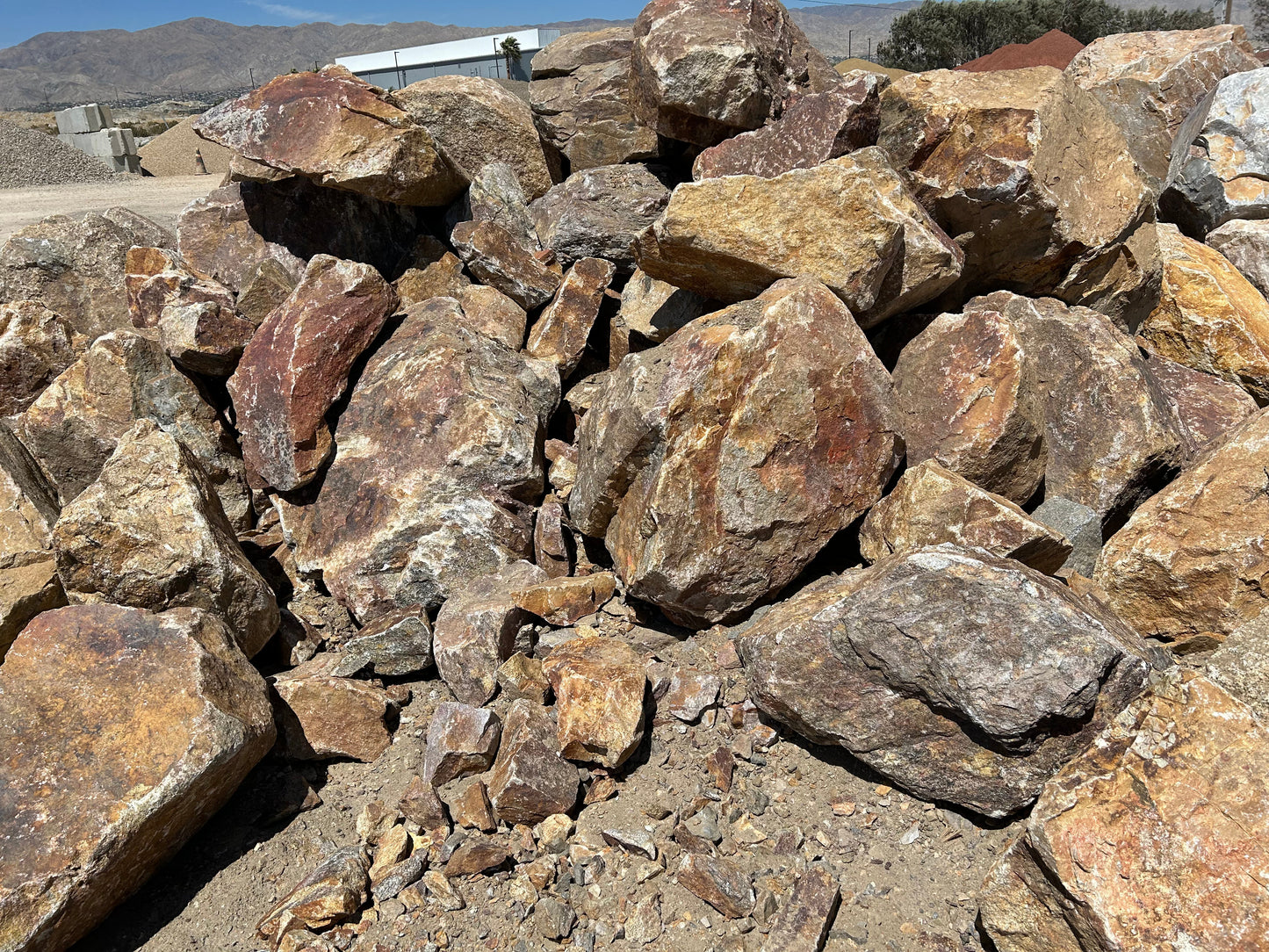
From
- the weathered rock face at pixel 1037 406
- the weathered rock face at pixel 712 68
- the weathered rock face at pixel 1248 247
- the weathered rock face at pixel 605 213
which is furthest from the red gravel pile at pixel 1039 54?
the weathered rock face at pixel 1037 406

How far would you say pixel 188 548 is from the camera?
2826mm

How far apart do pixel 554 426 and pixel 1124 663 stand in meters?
2.53

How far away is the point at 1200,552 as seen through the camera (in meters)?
2.67

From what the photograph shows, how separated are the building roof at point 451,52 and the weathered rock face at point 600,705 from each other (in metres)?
33.3

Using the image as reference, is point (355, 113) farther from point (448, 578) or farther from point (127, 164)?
point (127, 164)

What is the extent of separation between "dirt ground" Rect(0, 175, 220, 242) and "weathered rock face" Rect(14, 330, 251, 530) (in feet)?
17.8

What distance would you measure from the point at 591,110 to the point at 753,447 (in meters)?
2.64

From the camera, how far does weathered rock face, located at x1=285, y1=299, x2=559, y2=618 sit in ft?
10.7

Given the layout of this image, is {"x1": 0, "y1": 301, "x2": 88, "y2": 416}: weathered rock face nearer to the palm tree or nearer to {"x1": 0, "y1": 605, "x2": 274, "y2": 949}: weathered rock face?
{"x1": 0, "y1": 605, "x2": 274, "y2": 949}: weathered rock face

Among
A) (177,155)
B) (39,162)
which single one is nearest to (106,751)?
(39,162)

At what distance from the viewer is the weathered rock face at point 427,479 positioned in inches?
129

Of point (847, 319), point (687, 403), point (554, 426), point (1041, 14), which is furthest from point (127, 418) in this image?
point (1041, 14)

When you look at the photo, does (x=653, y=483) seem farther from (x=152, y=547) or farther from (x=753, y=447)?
(x=152, y=547)

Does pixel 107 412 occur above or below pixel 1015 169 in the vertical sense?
below
